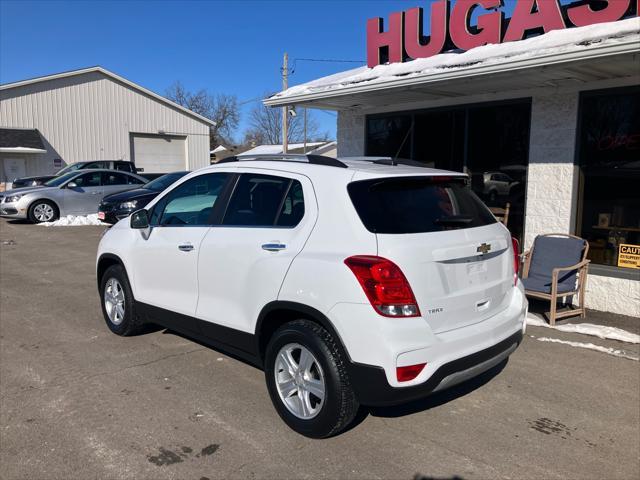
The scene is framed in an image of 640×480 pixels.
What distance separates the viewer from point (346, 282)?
10.1 ft

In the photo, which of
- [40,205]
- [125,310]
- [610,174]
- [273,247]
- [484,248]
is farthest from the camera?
[40,205]

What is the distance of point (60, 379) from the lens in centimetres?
441

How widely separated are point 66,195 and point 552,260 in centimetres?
1433

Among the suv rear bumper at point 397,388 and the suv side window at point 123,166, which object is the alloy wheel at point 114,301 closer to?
the suv rear bumper at point 397,388

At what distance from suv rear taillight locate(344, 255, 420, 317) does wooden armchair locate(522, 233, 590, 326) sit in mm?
3536

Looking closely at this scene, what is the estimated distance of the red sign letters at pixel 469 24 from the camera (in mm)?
6098

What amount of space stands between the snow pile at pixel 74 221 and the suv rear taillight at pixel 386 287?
14622 millimetres

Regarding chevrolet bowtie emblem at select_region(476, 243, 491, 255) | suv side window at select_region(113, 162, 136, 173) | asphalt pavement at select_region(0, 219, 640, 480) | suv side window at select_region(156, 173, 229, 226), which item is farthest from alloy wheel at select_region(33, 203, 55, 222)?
chevrolet bowtie emblem at select_region(476, 243, 491, 255)

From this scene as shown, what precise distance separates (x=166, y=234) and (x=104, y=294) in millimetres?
1474

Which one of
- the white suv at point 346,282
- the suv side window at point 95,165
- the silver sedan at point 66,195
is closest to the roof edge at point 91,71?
the suv side window at point 95,165

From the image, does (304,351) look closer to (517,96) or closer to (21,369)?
(21,369)

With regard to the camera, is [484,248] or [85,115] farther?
[85,115]

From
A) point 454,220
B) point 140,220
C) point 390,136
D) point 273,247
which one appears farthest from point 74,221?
point 454,220

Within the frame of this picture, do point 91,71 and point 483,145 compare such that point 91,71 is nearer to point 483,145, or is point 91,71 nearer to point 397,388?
point 483,145
